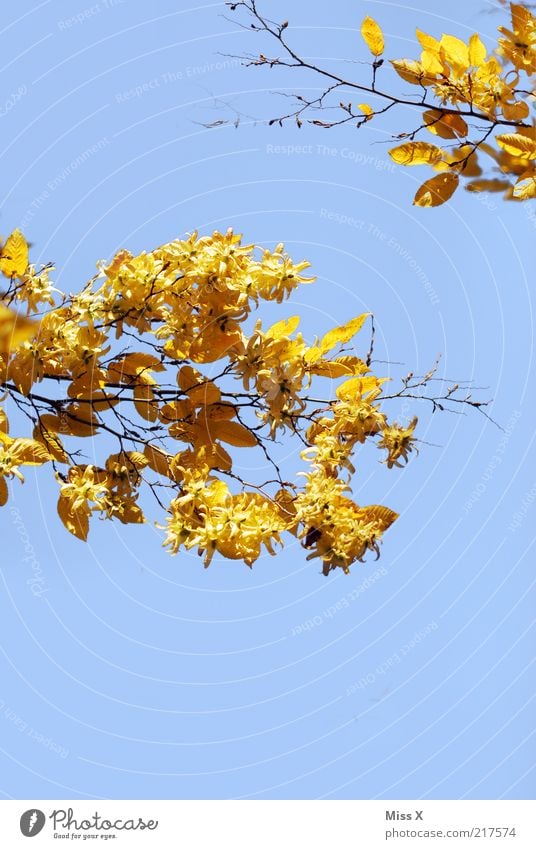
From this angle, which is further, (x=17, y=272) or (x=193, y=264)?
(x=17, y=272)

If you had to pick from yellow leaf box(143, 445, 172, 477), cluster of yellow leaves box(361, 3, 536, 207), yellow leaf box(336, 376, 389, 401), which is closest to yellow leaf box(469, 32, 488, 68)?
cluster of yellow leaves box(361, 3, 536, 207)

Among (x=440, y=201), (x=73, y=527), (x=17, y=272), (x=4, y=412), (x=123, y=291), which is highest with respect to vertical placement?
(x=440, y=201)

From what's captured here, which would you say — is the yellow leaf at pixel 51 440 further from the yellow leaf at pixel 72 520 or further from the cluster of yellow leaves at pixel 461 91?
the cluster of yellow leaves at pixel 461 91

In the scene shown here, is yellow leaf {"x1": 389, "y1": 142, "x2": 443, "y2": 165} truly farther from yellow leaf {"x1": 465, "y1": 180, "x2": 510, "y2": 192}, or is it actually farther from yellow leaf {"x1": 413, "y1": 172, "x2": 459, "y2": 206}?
yellow leaf {"x1": 465, "y1": 180, "x2": 510, "y2": 192}

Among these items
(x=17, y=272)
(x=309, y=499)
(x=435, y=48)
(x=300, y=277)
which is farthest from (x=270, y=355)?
(x=435, y=48)

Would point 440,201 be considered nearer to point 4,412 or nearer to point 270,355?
point 270,355

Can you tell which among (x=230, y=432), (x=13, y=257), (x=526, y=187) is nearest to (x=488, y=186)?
(x=526, y=187)

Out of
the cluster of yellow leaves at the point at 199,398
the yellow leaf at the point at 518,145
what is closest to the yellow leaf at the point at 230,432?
the cluster of yellow leaves at the point at 199,398

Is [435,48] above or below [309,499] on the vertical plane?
above
